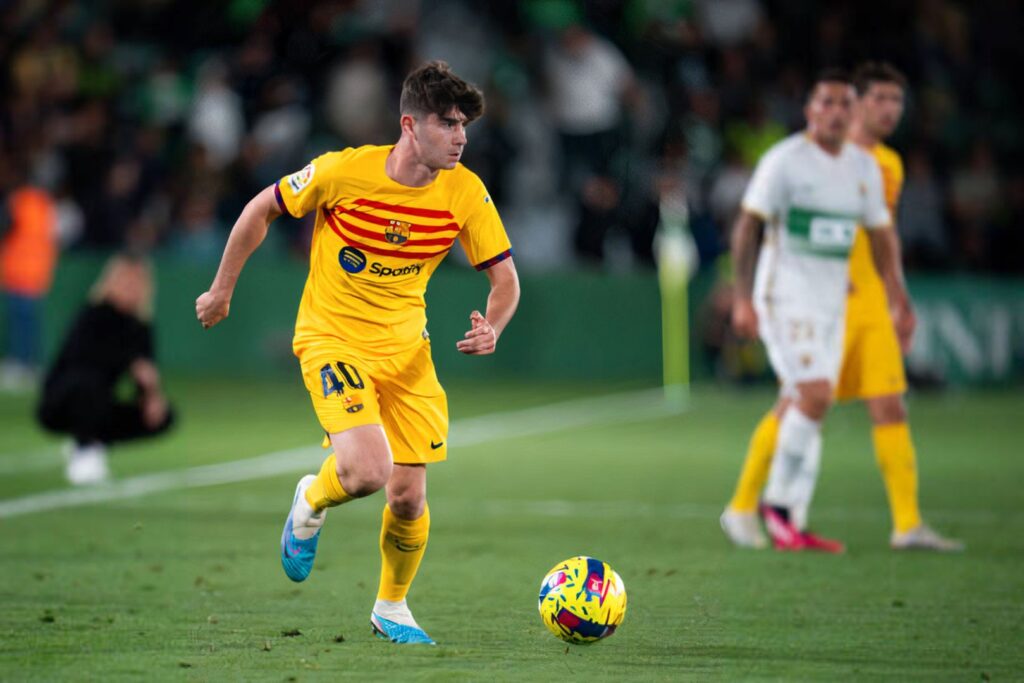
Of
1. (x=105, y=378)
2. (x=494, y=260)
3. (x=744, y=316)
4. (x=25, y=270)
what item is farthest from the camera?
(x=25, y=270)

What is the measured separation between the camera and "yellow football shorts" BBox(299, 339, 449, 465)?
6527 millimetres

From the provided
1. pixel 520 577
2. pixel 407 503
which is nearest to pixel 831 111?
pixel 520 577

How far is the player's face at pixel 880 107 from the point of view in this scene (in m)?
9.49

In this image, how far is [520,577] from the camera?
26.6 ft

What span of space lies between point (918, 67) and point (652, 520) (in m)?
13.0

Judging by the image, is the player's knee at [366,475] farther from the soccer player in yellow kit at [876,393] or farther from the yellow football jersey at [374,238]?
the soccer player in yellow kit at [876,393]

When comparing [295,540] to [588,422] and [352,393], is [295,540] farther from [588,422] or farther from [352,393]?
[588,422]

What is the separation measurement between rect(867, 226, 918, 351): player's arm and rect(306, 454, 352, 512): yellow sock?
3719mm

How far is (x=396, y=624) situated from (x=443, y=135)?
5.90ft

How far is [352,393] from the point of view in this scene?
6.53 m

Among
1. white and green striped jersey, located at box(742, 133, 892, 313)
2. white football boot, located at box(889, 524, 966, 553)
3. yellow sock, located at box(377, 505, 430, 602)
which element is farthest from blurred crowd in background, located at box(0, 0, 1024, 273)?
yellow sock, located at box(377, 505, 430, 602)

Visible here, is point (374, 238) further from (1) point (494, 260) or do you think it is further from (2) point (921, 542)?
(2) point (921, 542)

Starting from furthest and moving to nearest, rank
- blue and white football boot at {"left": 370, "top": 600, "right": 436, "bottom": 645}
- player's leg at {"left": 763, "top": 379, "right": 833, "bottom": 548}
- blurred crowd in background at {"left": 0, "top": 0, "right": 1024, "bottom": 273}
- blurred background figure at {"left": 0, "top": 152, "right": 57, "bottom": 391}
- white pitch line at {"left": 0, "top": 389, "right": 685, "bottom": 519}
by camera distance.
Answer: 1. blurred crowd in background at {"left": 0, "top": 0, "right": 1024, "bottom": 273}
2. blurred background figure at {"left": 0, "top": 152, "right": 57, "bottom": 391}
3. white pitch line at {"left": 0, "top": 389, "right": 685, "bottom": 519}
4. player's leg at {"left": 763, "top": 379, "right": 833, "bottom": 548}
5. blue and white football boot at {"left": 370, "top": 600, "right": 436, "bottom": 645}

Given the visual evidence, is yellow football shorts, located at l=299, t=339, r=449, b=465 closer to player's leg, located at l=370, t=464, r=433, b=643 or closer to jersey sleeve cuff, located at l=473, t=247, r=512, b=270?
player's leg, located at l=370, t=464, r=433, b=643
